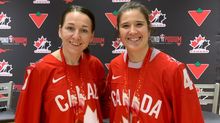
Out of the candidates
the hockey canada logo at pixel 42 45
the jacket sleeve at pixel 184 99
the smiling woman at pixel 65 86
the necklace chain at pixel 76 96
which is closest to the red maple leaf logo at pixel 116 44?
the hockey canada logo at pixel 42 45

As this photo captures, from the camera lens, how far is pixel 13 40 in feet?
14.8

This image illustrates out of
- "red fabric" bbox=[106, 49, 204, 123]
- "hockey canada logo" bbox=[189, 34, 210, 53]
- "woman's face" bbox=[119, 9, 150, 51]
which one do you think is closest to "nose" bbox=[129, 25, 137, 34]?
"woman's face" bbox=[119, 9, 150, 51]

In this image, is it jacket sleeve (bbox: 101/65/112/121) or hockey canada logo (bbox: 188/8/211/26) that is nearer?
jacket sleeve (bbox: 101/65/112/121)

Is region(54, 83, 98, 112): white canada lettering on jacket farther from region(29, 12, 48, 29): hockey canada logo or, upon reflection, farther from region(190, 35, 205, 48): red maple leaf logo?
region(29, 12, 48, 29): hockey canada logo

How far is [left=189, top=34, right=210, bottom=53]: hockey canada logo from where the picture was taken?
13.8 feet

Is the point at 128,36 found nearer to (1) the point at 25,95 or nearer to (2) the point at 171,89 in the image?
(2) the point at 171,89

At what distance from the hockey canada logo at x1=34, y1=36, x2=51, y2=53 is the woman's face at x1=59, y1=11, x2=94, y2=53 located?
2.77 meters

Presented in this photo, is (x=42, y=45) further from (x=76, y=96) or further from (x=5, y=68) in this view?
(x=76, y=96)

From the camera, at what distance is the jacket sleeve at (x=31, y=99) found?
5.36 feet

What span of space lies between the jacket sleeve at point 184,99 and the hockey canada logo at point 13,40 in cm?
332

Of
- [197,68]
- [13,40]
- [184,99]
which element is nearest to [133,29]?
[184,99]

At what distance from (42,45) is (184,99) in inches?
126

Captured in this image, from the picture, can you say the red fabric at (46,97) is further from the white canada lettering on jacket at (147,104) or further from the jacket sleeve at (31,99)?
the white canada lettering on jacket at (147,104)

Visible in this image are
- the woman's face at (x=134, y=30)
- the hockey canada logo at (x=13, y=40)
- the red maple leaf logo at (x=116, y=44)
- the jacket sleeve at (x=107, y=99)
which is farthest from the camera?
the hockey canada logo at (x=13, y=40)
